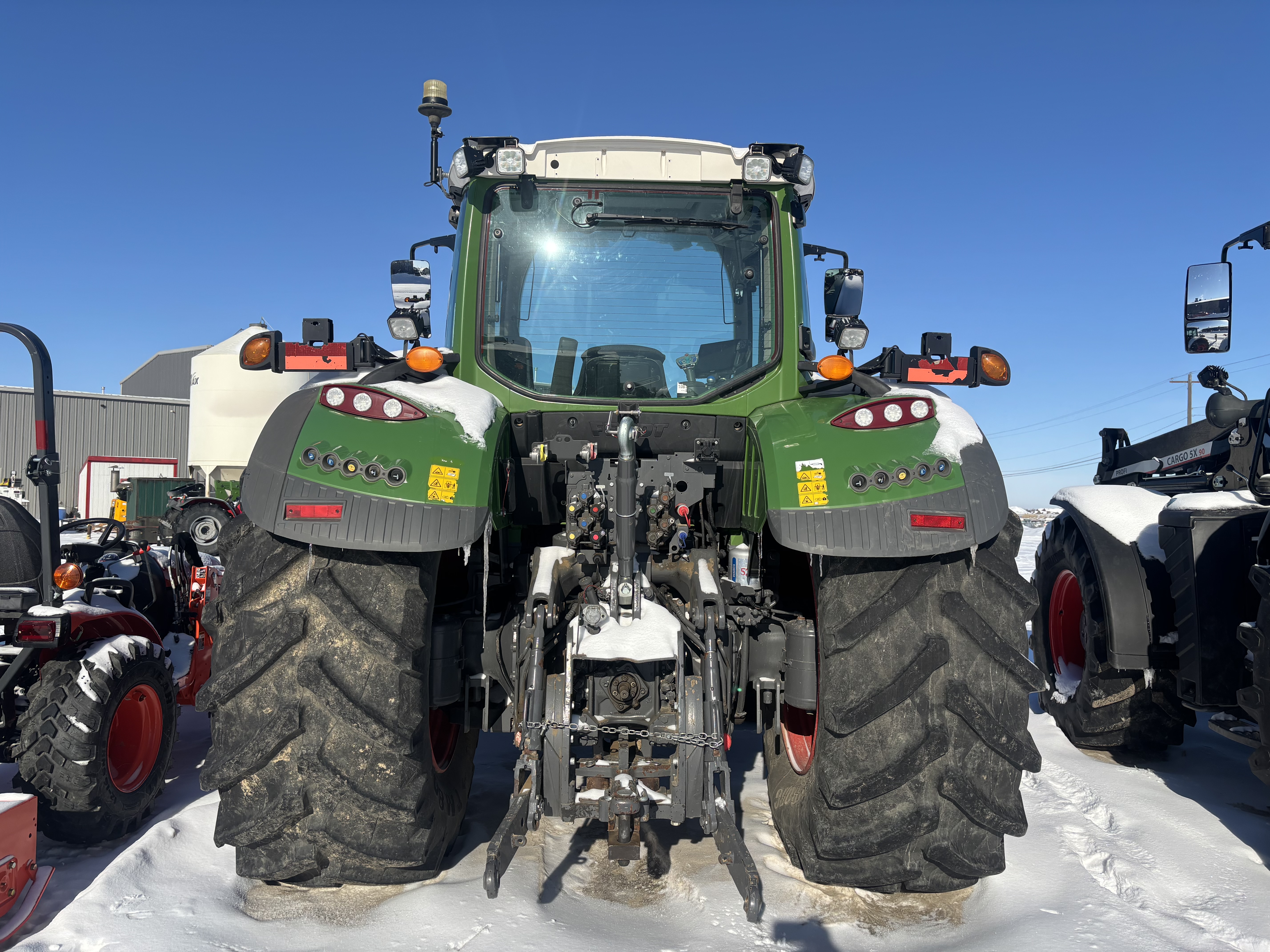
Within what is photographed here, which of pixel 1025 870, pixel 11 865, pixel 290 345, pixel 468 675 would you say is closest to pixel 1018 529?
pixel 1025 870

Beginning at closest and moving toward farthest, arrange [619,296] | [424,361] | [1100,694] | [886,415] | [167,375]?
[886,415] → [424,361] → [619,296] → [1100,694] → [167,375]

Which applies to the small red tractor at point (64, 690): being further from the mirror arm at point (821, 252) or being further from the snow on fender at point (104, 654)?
the mirror arm at point (821, 252)

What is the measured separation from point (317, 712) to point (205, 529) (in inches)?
412

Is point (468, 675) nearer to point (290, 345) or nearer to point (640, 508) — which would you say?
point (640, 508)

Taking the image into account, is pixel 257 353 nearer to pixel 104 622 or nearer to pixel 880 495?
pixel 104 622

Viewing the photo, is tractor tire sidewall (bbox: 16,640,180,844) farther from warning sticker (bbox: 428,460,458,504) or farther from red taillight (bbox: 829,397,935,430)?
red taillight (bbox: 829,397,935,430)

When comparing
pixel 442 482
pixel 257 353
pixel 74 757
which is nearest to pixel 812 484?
pixel 442 482

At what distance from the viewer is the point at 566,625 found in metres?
2.62

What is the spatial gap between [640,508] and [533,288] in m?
1.07

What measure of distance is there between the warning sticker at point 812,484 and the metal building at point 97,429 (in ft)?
110

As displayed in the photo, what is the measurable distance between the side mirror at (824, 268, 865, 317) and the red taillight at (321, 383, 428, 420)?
6.50 ft

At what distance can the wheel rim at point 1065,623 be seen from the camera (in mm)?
4852

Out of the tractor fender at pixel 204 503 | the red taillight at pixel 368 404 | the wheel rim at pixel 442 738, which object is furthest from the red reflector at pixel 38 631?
the tractor fender at pixel 204 503

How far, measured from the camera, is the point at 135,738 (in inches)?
142
